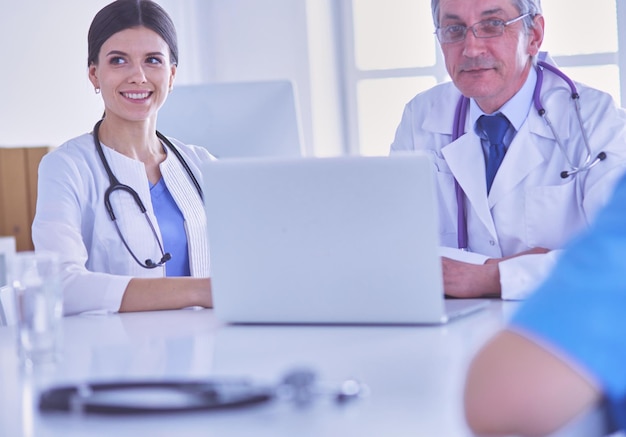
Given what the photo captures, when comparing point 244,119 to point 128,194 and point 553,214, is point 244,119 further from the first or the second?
point 553,214

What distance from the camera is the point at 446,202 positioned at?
2.21 meters

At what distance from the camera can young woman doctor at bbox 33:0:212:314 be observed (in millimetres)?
1820

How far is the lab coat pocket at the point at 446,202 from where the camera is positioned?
2203 mm

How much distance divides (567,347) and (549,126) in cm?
152

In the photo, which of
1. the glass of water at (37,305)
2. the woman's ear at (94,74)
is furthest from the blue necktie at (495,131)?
the glass of water at (37,305)

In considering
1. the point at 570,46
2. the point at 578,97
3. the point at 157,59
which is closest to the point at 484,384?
the point at 578,97

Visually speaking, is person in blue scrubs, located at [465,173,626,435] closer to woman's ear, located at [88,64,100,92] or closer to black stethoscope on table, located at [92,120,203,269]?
black stethoscope on table, located at [92,120,203,269]

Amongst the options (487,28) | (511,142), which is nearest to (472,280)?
(511,142)

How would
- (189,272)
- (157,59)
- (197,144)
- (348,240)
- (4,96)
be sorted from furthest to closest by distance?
(4,96)
(197,144)
(157,59)
(189,272)
(348,240)

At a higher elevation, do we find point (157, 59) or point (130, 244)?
point (157, 59)

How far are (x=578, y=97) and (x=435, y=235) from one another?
2.94 feet

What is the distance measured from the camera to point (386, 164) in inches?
53.7

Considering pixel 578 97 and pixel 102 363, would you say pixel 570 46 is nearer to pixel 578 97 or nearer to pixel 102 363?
pixel 578 97

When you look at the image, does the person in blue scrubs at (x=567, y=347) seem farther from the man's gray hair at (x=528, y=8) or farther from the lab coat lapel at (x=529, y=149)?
the man's gray hair at (x=528, y=8)
